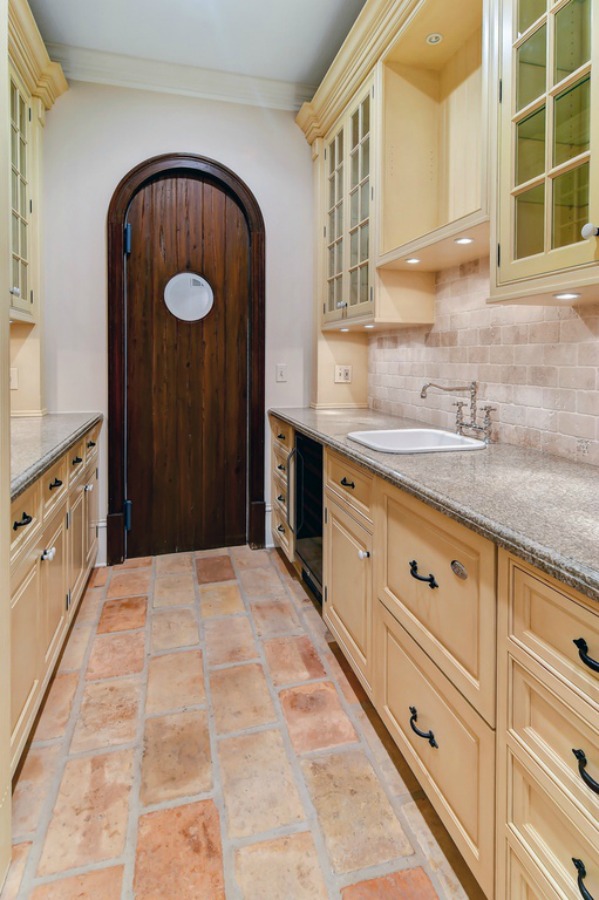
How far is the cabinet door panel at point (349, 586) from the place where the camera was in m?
1.70

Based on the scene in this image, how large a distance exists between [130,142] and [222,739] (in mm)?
3095

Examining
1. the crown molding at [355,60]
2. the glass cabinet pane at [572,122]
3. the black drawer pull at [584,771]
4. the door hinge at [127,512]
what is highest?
the crown molding at [355,60]

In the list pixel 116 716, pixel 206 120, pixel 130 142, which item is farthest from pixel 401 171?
pixel 116 716

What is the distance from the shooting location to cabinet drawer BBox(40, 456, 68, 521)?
1.69 metres

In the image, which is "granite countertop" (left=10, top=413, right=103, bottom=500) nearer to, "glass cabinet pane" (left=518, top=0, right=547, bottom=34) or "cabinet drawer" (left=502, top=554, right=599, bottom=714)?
"cabinet drawer" (left=502, top=554, right=599, bottom=714)

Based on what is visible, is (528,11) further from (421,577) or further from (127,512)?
(127,512)

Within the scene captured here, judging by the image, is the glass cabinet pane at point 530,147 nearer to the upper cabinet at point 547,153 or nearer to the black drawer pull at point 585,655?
the upper cabinet at point 547,153

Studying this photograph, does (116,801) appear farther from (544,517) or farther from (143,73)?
(143,73)

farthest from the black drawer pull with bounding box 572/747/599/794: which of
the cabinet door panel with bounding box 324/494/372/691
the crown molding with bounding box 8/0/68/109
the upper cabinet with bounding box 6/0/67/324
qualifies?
the crown molding with bounding box 8/0/68/109

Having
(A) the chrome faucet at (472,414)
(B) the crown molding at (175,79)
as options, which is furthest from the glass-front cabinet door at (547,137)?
(B) the crown molding at (175,79)

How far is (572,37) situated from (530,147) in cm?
22

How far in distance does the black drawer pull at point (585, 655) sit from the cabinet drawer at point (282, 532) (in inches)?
83.6

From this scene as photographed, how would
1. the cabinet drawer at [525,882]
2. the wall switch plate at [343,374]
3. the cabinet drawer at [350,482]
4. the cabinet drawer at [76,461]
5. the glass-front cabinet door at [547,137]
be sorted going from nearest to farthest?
the cabinet drawer at [525,882]
the glass-front cabinet door at [547,137]
the cabinet drawer at [350,482]
the cabinet drawer at [76,461]
the wall switch plate at [343,374]

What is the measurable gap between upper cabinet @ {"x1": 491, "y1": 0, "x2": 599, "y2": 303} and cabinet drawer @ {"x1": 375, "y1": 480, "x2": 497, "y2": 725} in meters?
0.64
